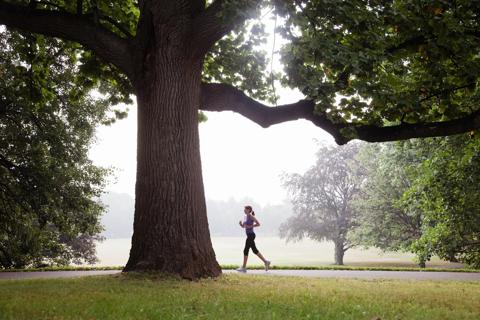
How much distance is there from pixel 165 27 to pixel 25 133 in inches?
472

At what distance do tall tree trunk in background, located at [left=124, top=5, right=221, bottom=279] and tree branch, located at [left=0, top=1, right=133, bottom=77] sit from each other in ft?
2.35

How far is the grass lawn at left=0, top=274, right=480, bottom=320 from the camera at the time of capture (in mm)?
5652

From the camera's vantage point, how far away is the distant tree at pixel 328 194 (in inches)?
1705

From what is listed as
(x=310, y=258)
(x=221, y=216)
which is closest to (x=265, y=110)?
(x=310, y=258)

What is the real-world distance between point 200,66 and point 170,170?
2.47 m

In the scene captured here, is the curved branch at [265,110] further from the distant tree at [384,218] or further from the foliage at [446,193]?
the distant tree at [384,218]

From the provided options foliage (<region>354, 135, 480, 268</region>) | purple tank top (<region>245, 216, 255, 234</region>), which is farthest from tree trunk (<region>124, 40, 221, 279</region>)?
foliage (<region>354, 135, 480, 268</region>)

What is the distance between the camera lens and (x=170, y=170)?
367 inches

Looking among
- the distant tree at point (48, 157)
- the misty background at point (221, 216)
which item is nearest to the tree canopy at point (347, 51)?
the distant tree at point (48, 157)

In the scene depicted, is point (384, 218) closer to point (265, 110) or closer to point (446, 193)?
point (446, 193)

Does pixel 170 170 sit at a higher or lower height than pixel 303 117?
lower

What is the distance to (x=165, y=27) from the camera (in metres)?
9.71

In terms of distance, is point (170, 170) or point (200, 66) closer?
point (170, 170)

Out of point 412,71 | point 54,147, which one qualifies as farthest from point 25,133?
point 412,71
